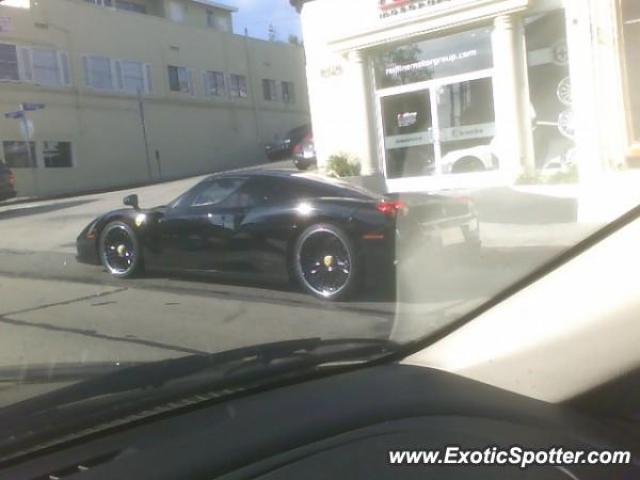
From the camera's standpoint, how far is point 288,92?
3693 mm

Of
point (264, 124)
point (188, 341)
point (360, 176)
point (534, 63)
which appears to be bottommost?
point (188, 341)

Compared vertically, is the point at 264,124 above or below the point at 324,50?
below

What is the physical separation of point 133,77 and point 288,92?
92 centimetres

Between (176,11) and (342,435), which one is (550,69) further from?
(342,435)

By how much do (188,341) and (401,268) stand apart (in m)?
0.95

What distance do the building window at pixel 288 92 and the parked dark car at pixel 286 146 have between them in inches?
7.1

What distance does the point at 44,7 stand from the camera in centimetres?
290

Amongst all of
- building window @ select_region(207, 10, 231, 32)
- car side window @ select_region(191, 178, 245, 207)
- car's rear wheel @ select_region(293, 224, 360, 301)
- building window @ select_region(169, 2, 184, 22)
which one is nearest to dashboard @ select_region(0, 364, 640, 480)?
car side window @ select_region(191, 178, 245, 207)

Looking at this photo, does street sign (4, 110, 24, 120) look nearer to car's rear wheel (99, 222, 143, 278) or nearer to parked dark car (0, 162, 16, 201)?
parked dark car (0, 162, 16, 201)

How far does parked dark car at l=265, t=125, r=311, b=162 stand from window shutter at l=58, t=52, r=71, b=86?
1.10 m

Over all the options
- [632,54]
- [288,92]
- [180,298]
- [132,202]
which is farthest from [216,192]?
[632,54]

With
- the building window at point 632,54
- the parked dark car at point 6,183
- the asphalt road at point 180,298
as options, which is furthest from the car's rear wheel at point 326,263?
the building window at point 632,54

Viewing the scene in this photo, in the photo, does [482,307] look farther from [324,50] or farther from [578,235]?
[324,50]

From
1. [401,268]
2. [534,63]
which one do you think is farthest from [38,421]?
[534,63]
